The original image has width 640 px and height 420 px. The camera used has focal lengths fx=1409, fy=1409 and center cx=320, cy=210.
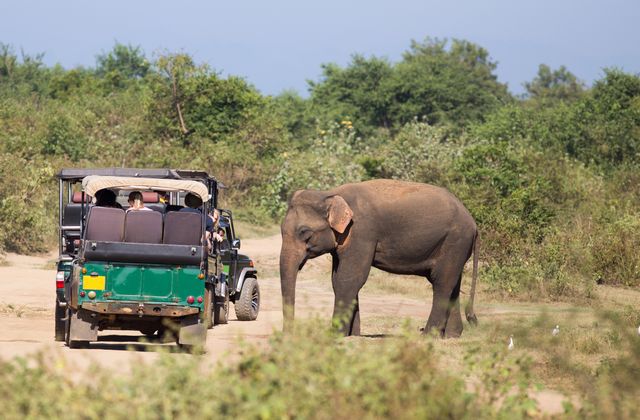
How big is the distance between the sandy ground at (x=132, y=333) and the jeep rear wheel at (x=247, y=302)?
16cm

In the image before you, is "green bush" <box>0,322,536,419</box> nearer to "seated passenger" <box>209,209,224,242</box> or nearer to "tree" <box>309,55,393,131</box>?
"seated passenger" <box>209,209,224,242</box>

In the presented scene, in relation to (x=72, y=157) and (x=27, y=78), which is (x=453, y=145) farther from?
(x=27, y=78)

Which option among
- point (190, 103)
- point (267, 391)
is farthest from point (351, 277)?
point (190, 103)

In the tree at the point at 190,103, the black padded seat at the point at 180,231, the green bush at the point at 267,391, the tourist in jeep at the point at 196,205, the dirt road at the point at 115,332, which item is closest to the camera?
the green bush at the point at 267,391

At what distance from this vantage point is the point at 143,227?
53.8 ft

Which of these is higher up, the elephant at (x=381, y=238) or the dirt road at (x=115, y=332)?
the elephant at (x=381, y=238)

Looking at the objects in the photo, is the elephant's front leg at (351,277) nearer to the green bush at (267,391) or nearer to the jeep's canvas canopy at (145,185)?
the jeep's canvas canopy at (145,185)

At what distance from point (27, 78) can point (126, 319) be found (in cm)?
6308

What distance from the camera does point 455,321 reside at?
63.0ft

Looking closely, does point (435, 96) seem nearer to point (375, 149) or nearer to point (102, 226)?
point (375, 149)

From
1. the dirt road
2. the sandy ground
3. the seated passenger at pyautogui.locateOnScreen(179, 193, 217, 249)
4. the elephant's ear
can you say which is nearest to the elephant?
the elephant's ear

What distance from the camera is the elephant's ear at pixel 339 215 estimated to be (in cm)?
1830

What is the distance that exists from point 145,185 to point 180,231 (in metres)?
0.84

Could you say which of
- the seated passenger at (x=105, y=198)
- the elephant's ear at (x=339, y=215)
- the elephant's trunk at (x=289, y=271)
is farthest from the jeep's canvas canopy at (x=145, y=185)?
the elephant's ear at (x=339, y=215)
